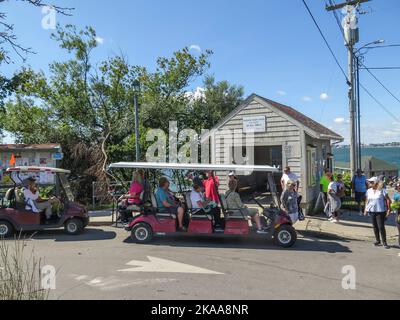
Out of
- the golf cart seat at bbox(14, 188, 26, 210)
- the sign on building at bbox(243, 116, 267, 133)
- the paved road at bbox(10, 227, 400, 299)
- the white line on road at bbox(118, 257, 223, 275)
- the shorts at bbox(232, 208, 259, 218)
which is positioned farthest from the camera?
the sign on building at bbox(243, 116, 267, 133)

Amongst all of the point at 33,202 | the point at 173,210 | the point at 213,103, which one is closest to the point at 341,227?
the point at 173,210

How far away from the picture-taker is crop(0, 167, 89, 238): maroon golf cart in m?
10.2

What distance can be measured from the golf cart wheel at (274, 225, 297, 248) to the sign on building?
579 cm

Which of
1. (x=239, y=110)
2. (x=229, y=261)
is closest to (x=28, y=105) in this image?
(x=239, y=110)

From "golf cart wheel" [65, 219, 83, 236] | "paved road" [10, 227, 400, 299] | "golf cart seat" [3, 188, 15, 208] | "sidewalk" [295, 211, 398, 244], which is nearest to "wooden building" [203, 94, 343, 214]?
"sidewalk" [295, 211, 398, 244]

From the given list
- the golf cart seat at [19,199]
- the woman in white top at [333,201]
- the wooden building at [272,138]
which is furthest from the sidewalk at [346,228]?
the golf cart seat at [19,199]

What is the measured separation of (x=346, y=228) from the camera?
37.9ft

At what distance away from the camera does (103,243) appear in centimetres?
955

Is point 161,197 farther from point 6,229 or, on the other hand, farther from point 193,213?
point 6,229

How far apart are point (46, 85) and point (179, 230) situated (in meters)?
14.1

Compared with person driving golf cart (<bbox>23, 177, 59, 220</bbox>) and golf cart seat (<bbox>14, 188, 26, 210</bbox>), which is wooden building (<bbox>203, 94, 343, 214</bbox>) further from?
golf cart seat (<bbox>14, 188, 26, 210</bbox>)

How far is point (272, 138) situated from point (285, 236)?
564cm

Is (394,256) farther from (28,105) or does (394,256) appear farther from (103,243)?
(28,105)

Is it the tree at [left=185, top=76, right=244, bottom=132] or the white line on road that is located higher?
the tree at [left=185, top=76, right=244, bottom=132]
